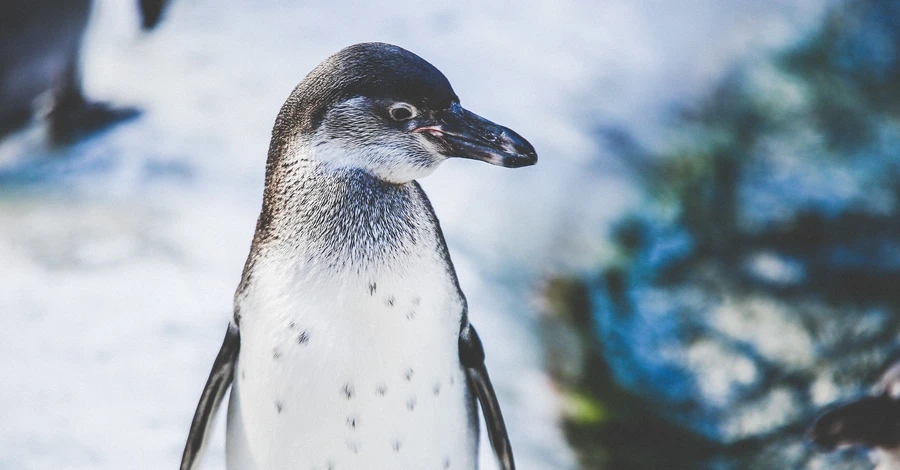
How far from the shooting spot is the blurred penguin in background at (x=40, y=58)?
1.51m

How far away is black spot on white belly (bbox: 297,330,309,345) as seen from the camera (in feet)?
2.27

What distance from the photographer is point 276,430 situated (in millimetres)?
729

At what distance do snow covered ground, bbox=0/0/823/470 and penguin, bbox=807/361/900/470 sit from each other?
0.38 m

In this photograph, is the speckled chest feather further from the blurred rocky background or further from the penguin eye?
the blurred rocky background

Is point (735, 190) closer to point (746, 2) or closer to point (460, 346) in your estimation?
point (746, 2)

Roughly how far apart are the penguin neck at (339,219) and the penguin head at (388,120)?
13 mm

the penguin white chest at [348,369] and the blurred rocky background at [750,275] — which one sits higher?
the blurred rocky background at [750,275]

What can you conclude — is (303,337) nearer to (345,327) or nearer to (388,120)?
(345,327)

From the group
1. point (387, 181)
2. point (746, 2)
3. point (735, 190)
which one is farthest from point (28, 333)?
point (746, 2)

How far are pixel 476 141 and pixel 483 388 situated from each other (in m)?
0.28

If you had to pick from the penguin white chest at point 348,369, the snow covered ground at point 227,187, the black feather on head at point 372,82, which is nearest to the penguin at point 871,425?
the snow covered ground at point 227,187

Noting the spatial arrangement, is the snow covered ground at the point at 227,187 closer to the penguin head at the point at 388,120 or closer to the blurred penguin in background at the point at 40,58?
the blurred penguin in background at the point at 40,58

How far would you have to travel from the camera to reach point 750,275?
4.29 ft

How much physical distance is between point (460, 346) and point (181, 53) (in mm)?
973
